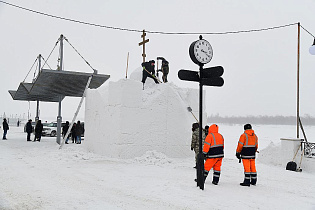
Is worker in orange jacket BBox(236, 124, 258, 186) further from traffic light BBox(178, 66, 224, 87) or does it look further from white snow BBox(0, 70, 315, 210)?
traffic light BBox(178, 66, 224, 87)

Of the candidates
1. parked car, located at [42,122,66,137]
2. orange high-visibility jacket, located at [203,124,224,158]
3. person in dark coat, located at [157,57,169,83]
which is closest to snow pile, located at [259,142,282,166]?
person in dark coat, located at [157,57,169,83]

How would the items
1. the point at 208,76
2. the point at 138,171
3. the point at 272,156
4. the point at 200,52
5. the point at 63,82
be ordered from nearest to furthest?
1. the point at 208,76
2. the point at 200,52
3. the point at 138,171
4. the point at 272,156
5. the point at 63,82

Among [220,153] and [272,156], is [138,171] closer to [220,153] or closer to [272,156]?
[220,153]

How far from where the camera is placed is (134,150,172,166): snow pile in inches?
412

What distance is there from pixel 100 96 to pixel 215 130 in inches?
254

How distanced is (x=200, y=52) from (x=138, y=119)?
16.2 feet

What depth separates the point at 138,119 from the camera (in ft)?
36.4

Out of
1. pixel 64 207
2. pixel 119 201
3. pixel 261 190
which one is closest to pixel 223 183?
pixel 261 190

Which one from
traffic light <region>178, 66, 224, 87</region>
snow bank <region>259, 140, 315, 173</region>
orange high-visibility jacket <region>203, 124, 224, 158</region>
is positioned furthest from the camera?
snow bank <region>259, 140, 315, 173</region>

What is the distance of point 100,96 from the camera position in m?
12.1

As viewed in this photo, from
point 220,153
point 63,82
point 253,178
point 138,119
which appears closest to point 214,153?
point 220,153

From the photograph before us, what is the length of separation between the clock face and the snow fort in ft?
15.4

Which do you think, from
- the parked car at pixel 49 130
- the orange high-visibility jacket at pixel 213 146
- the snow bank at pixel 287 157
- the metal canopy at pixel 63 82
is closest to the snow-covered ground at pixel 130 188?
the orange high-visibility jacket at pixel 213 146

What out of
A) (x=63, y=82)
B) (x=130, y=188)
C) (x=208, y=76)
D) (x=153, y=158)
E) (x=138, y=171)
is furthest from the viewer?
(x=63, y=82)
